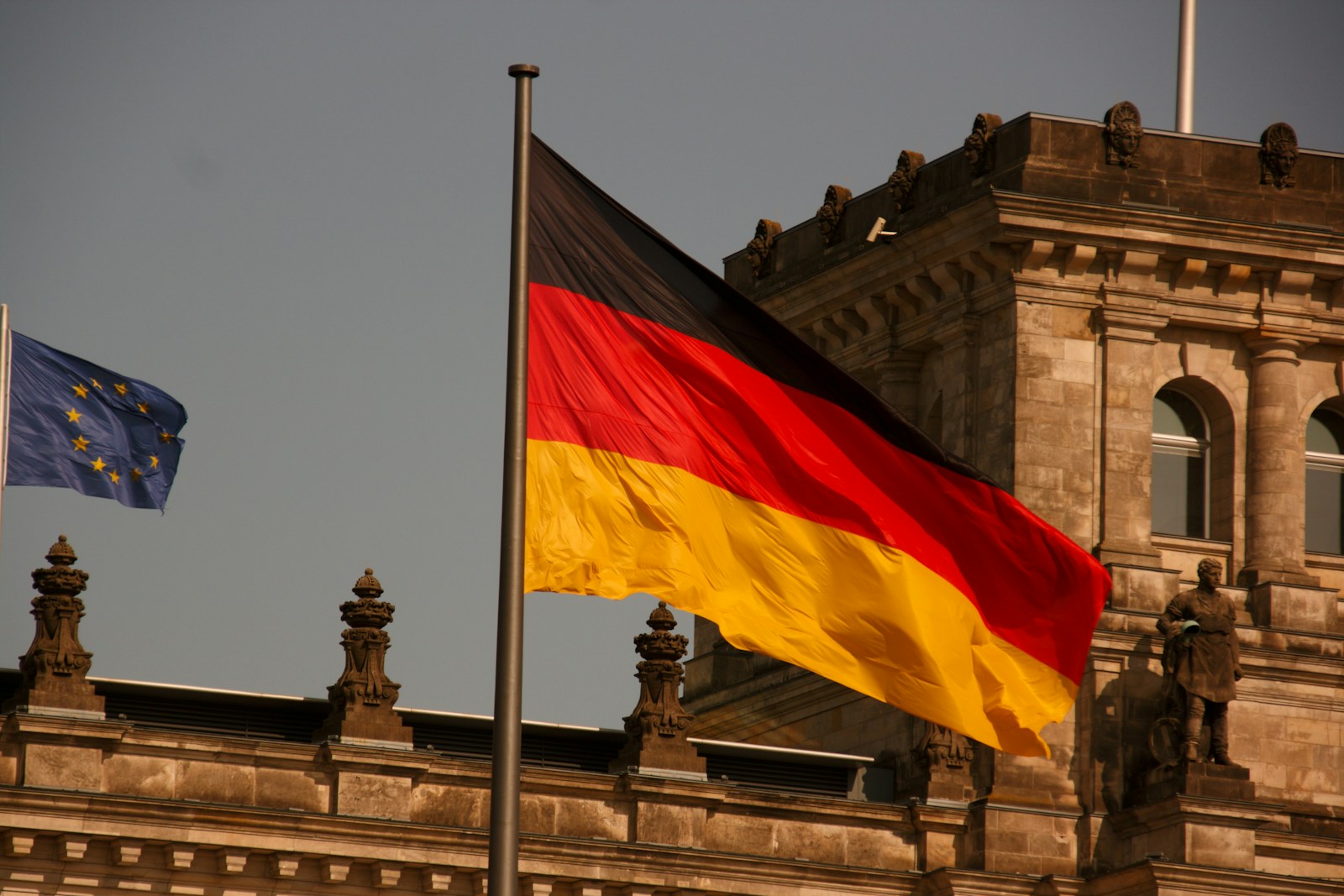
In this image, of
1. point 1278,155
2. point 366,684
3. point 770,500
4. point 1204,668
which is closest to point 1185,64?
point 1278,155

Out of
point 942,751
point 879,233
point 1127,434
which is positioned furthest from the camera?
point 879,233

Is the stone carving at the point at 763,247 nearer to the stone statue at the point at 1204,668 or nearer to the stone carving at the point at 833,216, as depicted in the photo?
the stone carving at the point at 833,216

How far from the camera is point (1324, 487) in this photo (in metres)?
47.8

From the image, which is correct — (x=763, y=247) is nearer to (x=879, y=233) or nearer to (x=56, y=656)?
(x=879, y=233)

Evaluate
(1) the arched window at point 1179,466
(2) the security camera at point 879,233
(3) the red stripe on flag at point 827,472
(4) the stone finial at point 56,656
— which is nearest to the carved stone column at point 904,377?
(2) the security camera at point 879,233

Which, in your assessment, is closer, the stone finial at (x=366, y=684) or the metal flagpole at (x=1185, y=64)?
the stone finial at (x=366, y=684)

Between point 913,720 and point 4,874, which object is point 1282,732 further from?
point 4,874

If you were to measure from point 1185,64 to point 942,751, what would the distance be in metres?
14.1

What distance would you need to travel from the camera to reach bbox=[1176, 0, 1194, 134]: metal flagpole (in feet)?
164

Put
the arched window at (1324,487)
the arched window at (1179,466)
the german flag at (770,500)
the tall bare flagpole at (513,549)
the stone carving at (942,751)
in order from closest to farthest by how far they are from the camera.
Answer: the tall bare flagpole at (513,549), the german flag at (770,500), the stone carving at (942,751), the arched window at (1179,466), the arched window at (1324,487)

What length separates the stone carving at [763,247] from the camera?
51.8 metres

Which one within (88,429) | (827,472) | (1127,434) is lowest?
(827,472)

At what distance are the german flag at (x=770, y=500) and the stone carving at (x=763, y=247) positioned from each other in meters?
26.0

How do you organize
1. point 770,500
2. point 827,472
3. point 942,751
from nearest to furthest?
point 770,500, point 827,472, point 942,751
